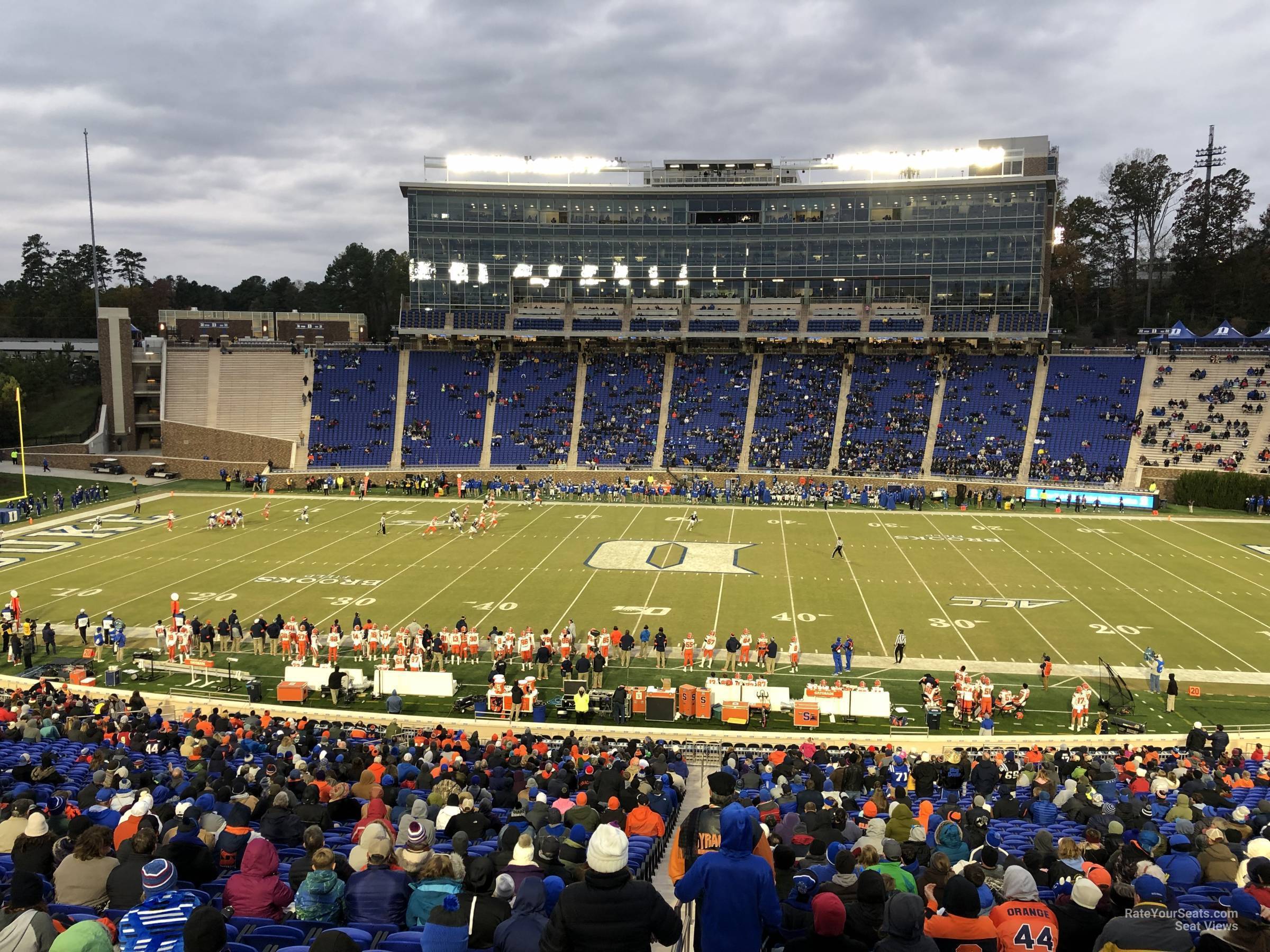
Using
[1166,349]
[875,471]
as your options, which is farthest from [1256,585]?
[1166,349]

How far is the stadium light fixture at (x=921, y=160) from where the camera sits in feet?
202

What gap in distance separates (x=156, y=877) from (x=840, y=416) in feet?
181

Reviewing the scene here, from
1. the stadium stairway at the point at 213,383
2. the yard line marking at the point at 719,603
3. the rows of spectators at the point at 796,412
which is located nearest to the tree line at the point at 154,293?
the stadium stairway at the point at 213,383

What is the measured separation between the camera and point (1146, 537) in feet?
130

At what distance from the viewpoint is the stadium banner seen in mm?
47188

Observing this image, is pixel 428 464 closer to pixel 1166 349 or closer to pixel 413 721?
pixel 413 721

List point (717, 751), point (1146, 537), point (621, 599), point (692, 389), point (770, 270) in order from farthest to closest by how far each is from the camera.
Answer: point (770, 270) < point (692, 389) < point (1146, 537) < point (621, 599) < point (717, 751)

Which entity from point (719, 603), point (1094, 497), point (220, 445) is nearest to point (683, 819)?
point (719, 603)

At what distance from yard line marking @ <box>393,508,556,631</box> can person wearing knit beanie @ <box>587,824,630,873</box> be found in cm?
2176

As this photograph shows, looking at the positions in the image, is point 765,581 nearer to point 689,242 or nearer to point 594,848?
point 594,848

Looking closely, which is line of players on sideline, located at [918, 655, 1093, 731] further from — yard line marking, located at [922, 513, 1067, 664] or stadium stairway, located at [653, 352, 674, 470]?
stadium stairway, located at [653, 352, 674, 470]

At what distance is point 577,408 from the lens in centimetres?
6000

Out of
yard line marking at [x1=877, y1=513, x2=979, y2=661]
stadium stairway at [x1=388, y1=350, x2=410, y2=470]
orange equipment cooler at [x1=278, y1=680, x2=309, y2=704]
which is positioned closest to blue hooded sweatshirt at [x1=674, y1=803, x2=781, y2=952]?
orange equipment cooler at [x1=278, y1=680, x2=309, y2=704]

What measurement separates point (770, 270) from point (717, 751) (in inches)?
2165
